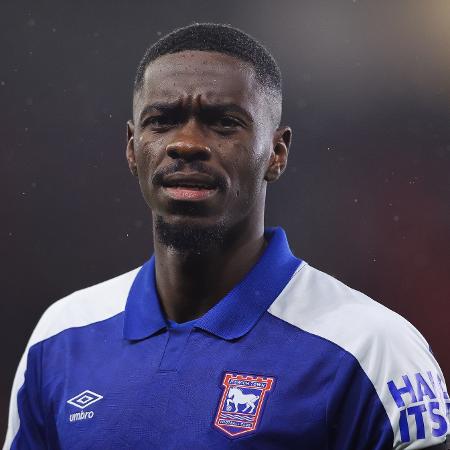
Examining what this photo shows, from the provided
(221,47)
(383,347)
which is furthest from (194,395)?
(221,47)

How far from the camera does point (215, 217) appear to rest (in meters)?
1.64

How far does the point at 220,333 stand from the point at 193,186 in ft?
0.94

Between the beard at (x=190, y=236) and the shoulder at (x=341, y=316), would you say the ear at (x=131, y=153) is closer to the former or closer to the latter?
the beard at (x=190, y=236)

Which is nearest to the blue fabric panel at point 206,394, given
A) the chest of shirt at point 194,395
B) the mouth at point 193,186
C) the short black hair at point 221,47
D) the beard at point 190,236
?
the chest of shirt at point 194,395

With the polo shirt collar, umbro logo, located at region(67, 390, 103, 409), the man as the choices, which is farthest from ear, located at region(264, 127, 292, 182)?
umbro logo, located at region(67, 390, 103, 409)

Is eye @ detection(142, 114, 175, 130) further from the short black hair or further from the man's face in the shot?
the short black hair

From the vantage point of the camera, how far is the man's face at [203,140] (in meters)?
1.61

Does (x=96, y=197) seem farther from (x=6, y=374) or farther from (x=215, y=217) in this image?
(x=215, y=217)

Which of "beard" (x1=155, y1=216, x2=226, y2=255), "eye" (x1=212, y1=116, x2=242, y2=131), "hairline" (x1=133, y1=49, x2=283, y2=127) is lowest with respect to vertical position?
"beard" (x1=155, y1=216, x2=226, y2=255)

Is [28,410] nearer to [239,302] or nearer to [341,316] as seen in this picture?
[239,302]

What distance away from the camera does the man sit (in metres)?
1.50

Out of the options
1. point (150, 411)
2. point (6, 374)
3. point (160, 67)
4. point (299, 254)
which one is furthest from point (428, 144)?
point (150, 411)

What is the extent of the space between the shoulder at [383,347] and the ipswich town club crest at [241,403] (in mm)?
145

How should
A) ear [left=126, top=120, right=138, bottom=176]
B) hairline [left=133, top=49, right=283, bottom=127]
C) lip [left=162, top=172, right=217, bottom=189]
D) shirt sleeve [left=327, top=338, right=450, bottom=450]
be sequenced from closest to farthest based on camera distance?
shirt sleeve [left=327, top=338, right=450, bottom=450] → lip [left=162, top=172, right=217, bottom=189] → hairline [left=133, top=49, right=283, bottom=127] → ear [left=126, top=120, right=138, bottom=176]
